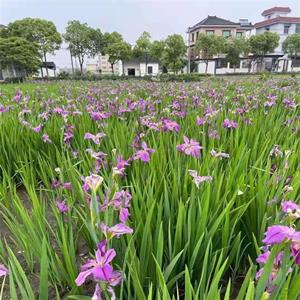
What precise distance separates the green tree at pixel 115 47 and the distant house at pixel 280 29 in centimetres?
2549

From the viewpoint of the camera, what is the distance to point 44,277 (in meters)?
0.79

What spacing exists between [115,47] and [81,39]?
14.9ft

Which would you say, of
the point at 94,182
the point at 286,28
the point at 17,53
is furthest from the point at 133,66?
the point at 94,182

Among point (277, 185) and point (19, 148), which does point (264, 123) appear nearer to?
point (277, 185)

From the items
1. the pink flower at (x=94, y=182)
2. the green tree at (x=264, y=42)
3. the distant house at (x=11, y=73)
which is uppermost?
the green tree at (x=264, y=42)

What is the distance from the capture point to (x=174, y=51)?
120ft

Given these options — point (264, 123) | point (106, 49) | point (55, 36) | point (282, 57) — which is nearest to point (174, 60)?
point (106, 49)

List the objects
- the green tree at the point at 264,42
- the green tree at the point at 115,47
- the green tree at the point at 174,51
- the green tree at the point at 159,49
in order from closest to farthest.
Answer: the green tree at the point at 174,51 < the green tree at the point at 159,49 < the green tree at the point at 115,47 < the green tree at the point at 264,42

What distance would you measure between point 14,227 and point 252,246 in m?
0.97

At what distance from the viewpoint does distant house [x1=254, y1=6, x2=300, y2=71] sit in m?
49.8

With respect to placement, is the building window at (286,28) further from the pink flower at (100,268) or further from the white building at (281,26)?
the pink flower at (100,268)

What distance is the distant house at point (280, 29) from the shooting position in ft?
163

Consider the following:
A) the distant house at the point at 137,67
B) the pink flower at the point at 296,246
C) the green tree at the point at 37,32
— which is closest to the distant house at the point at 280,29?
the distant house at the point at 137,67

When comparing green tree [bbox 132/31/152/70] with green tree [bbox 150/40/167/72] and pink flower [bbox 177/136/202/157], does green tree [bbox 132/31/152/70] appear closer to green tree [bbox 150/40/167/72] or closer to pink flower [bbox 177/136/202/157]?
green tree [bbox 150/40/167/72]
